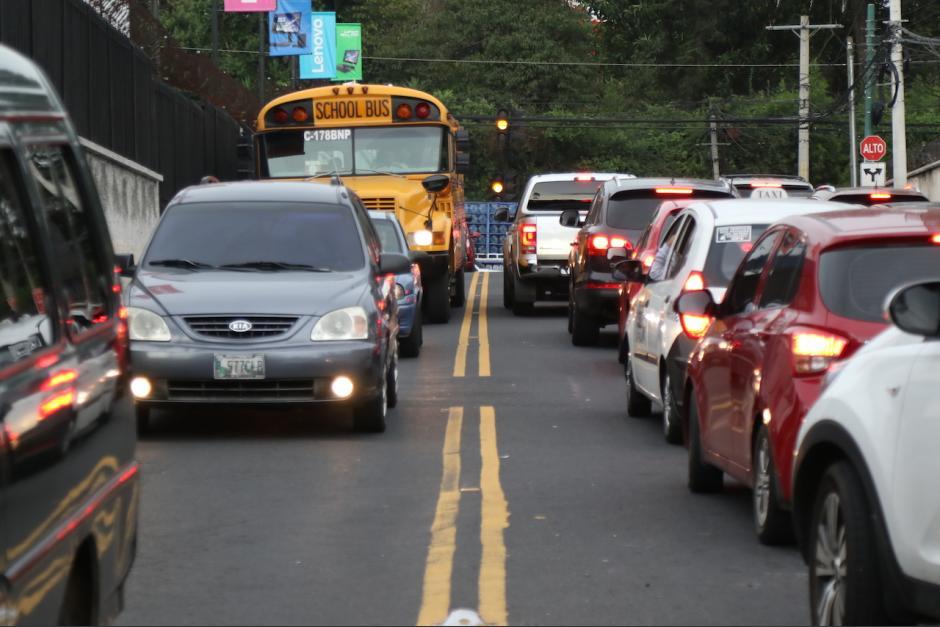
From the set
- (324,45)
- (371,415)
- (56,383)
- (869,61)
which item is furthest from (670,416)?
(324,45)

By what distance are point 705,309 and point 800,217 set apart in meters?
1.13

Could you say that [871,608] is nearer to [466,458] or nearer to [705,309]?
[705,309]

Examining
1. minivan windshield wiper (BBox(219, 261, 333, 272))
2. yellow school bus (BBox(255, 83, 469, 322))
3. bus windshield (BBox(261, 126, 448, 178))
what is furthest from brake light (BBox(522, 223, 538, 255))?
minivan windshield wiper (BBox(219, 261, 333, 272))

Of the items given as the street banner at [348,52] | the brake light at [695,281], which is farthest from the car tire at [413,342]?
the street banner at [348,52]

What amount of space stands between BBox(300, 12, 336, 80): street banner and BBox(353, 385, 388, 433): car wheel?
42.5 metres

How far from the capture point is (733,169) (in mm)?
82125

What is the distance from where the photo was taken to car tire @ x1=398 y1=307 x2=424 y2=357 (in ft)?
63.0

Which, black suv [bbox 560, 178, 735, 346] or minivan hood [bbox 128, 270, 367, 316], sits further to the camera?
black suv [bbox 560, 178, 735, 346]

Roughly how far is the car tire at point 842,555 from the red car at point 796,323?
1247mm

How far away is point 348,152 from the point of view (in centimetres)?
2462

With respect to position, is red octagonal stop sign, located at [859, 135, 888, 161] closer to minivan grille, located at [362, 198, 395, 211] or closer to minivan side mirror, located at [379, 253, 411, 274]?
minivan grille, located at [362, 198, 395, 211]

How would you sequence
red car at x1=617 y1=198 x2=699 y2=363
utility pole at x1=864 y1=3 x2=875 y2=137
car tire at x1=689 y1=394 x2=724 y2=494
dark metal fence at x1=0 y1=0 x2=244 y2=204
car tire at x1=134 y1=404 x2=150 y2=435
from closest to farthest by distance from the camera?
car tire at x1=689 y1=394 x2=724 y2=494 < car tire at x1=134 y1=404 x2=150 y2=435 < red car at x1=617 y1=198 x2=699 y2=363 < dark metal fence at x1=0 y1=0 x2=244 y2=204 < utility pole at x1=864 y1=3 x2=875 y2=137

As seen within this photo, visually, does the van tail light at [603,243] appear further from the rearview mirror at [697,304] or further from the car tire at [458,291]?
the rearview mirror at [697,304]

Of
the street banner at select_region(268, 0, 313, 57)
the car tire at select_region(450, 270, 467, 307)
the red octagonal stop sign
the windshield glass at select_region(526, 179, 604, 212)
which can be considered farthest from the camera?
the street banner at select_region(268, 0, 313, 57)
